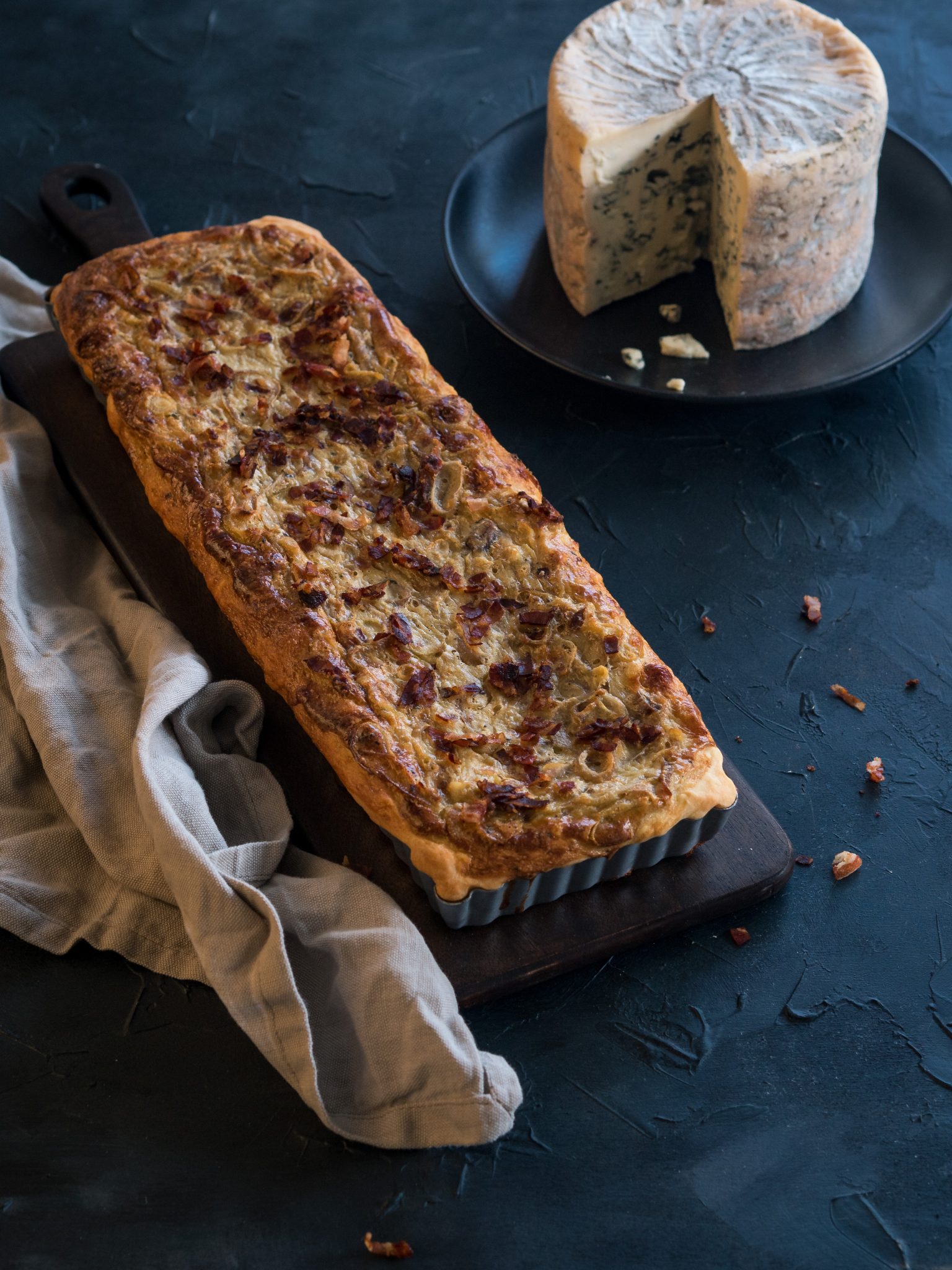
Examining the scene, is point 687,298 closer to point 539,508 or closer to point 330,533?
point 539,508

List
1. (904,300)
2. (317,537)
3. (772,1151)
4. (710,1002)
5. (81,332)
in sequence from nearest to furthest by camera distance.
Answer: (772,1151) < (710,1002) < (317,537) < (81,332) < (904,300)

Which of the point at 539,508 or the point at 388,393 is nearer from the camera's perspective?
the point at 539,508

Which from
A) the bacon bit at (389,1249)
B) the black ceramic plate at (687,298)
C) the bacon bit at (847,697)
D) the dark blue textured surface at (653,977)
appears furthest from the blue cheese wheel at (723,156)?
the bacon bit at (389,1249)

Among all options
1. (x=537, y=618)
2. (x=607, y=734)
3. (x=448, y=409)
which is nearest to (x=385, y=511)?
(x=448, y=409)

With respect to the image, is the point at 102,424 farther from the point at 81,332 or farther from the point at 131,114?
the point at 131,114

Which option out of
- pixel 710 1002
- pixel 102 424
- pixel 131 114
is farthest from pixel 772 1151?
pixel 131 114
